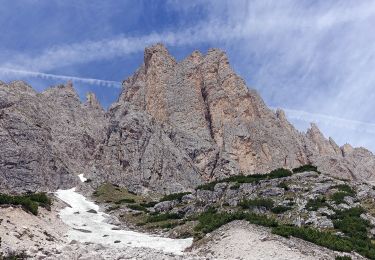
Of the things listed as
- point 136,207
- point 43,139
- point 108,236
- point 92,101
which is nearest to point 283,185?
point 136,207

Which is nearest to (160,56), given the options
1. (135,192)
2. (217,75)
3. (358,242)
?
(217,75)

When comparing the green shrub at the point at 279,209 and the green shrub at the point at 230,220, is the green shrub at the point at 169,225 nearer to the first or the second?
the green shrub at the point at 230,220

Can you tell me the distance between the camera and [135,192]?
3398 inches

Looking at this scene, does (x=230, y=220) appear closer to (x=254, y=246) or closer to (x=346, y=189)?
(x=254, y=246)

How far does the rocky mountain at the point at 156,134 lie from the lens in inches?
3622

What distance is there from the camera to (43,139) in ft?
314

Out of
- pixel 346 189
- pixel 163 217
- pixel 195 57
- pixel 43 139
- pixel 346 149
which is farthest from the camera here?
pixel 346 149

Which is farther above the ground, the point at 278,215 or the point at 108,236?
the point at 278,215

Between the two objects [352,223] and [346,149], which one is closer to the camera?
[352,223]

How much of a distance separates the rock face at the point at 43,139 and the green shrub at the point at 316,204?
48.1 metres

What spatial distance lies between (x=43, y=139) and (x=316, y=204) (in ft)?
203

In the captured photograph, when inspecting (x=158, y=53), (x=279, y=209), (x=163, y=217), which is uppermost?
(x=158, y=53)

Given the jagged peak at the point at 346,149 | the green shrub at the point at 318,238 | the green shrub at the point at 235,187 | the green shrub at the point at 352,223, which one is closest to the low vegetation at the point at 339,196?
the green shrub at the point at 352,223

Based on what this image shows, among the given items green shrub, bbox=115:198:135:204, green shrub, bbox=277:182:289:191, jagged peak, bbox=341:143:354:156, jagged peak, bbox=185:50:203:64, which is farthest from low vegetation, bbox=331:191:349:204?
jagged peak, bbox=341:143:354:156
